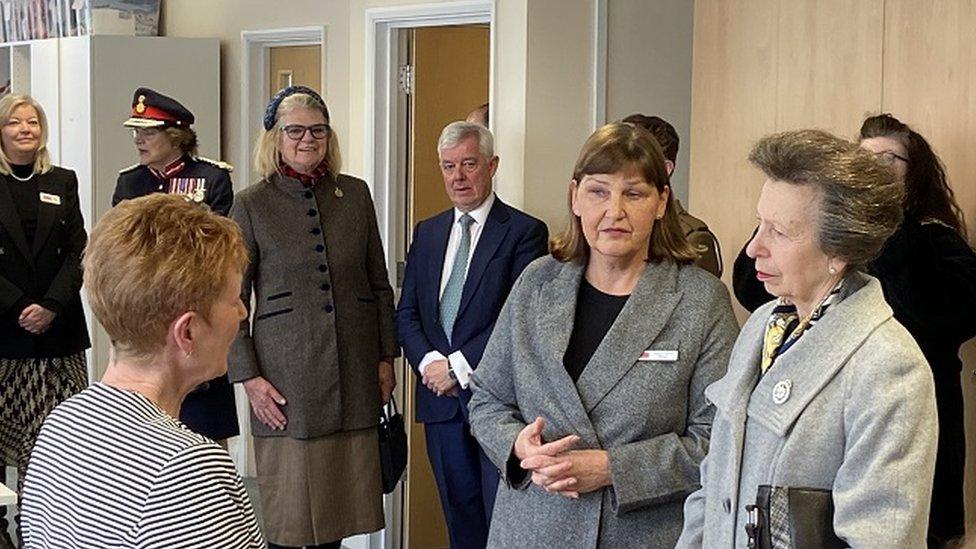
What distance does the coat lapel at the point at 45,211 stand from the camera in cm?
552

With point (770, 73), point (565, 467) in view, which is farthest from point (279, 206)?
point (565, 467)

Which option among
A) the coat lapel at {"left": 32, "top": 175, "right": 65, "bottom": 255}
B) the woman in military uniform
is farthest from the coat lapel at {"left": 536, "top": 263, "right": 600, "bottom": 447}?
the coat lapel at {"left": 32, "top": 175, "right": 65, "bottom": 255}

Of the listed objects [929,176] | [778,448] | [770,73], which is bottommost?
[778,448]

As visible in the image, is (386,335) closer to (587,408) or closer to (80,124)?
(587,408)

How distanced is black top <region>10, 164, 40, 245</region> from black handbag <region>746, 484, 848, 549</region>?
4.00 metres

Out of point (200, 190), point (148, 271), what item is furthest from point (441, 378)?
point (148, 271)

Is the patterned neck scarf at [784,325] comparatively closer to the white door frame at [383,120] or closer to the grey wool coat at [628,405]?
the grey wool coat at [628,405]

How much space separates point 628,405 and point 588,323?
0.67ft

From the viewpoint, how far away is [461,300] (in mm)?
4418

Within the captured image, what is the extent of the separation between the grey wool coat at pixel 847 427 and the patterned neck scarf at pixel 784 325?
2cm

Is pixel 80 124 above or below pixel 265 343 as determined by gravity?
above

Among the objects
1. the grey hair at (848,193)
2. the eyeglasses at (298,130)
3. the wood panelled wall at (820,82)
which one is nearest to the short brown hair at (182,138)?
the eyeglasses at (298,130)

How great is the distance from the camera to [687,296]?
296 centimetres

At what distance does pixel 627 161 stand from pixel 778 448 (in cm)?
92
